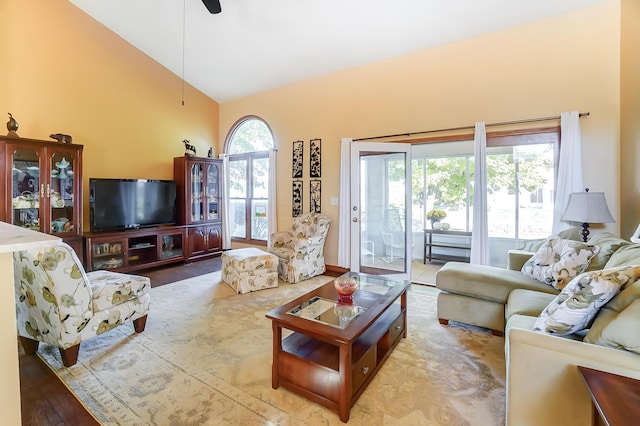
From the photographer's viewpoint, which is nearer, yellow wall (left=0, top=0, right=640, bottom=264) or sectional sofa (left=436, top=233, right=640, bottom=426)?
sectional sofa (left=436, top=233, right=640, bottom=426)

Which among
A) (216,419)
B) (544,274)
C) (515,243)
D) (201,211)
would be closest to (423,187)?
(515,243)

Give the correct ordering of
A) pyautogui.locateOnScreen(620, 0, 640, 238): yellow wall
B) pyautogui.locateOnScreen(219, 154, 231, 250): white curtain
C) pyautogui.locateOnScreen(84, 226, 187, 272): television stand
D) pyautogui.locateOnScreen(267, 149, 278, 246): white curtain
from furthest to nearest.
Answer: pyautogui.locateOnScreen(219, 154, 231, 250): white curtain < pyautogui.locateOnScreen(267, 149, 278, 246): white curtain < pyautogui.locateOnScreen(84, 226, 187, 272): television stand < pyautogui.locateOnScreen(620, 0, 640, 238): yellow wall

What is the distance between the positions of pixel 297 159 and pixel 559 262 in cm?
389

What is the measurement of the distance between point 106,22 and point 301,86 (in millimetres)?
3067

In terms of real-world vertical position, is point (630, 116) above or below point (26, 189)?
above

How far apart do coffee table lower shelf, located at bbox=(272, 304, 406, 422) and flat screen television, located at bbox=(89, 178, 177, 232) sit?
3.84 m

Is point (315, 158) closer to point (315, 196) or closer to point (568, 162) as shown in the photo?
point (315, 196)

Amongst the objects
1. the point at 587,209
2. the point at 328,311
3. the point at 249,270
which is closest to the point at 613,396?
the point at 328,311

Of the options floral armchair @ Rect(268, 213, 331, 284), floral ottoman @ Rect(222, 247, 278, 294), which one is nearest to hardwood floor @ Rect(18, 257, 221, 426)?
floral ottoman @ Rect(222, 247, 278, 294)

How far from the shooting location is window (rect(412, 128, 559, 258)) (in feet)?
12.0

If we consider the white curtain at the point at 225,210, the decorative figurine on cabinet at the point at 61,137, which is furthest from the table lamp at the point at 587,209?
the decorative figurine on cabinet at the point at 61,137

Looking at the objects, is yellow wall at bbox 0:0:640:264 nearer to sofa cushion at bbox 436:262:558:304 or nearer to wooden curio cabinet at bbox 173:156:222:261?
wooden curio cabinet at bbox 173:156:222:261

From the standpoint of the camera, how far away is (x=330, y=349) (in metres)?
1.91

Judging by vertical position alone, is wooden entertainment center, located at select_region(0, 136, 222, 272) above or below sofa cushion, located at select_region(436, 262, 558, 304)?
above
